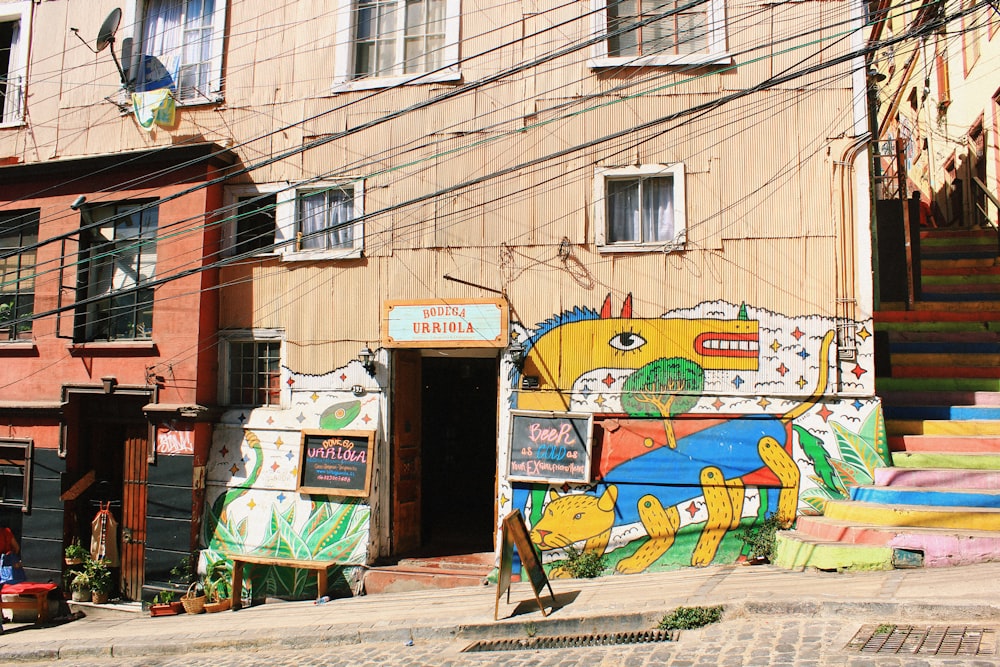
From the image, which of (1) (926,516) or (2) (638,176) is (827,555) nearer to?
(1) (926,516)

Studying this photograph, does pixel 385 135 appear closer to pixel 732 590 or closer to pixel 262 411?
pixel 262 411

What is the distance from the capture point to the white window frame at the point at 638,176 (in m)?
10.7

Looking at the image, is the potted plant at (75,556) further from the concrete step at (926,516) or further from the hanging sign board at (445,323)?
the concrete step at (926,516)

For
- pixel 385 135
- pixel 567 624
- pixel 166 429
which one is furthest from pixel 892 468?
pixel 166 429

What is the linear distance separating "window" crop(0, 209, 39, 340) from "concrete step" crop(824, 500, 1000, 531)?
13.0 m

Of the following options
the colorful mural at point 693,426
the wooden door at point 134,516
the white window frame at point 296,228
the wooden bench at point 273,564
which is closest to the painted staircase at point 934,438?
the colorful mural at point 693,426

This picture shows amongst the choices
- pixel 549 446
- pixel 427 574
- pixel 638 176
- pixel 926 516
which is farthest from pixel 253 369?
pixel 926 516

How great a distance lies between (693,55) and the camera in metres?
10.9

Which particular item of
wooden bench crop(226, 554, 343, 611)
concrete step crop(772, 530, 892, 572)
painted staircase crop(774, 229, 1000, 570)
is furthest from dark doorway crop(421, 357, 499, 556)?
painted staircase crop(774, 229, 1000, 570)

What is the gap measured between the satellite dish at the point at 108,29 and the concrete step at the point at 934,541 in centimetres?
1282

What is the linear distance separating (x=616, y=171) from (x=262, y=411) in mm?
6337

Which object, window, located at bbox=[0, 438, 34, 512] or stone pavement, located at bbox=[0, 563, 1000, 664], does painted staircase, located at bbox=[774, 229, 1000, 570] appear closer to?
stone pavement, located at bbox=[0, 563, 1000, 664]

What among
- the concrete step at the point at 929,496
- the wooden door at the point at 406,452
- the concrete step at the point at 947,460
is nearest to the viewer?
the concrete step at the point at 929,496

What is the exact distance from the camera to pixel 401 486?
38.3ft
